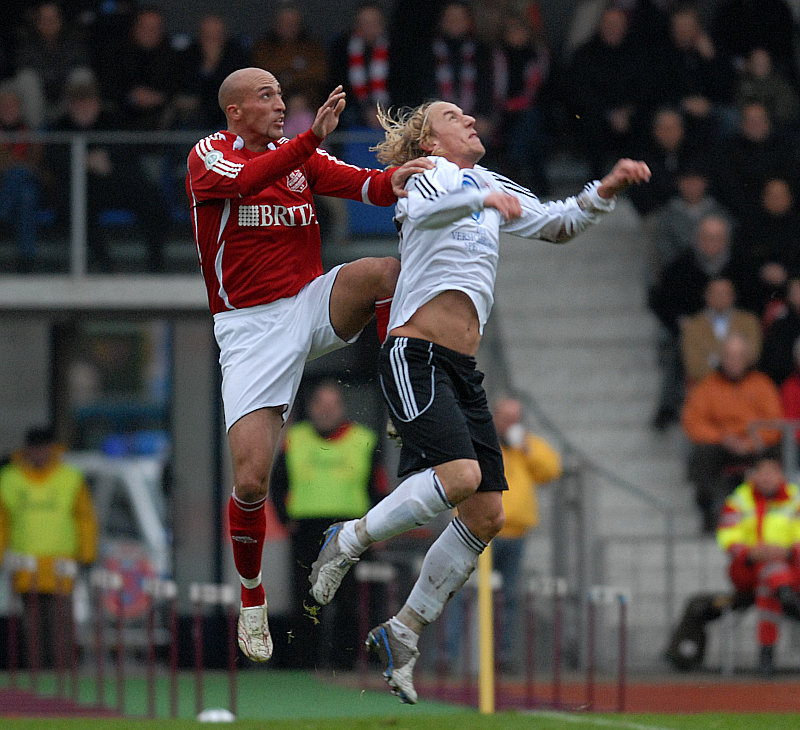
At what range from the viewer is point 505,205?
21.9 feet

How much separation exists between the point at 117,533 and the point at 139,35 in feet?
16.8

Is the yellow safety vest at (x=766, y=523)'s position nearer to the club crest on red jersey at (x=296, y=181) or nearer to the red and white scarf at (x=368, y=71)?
the red and white scarf at (x=368, y=71)

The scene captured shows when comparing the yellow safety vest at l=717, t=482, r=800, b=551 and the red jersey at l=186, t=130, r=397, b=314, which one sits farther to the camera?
the yellow safety vest at l=717, t=482, r=800, b=551

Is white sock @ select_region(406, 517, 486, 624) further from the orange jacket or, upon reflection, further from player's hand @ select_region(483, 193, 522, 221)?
the orange jacket

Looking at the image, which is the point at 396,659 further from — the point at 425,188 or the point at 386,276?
the point at 425,188

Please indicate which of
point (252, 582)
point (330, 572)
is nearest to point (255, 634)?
point (252, 582)

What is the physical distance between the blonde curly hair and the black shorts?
87cm

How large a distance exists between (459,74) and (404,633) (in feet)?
22.7

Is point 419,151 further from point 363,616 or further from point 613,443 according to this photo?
point 613,443

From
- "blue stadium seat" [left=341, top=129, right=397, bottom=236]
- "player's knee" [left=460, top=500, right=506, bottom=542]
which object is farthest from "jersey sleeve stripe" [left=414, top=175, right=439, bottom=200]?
"blue stadium seat" [left=341, top=129, right=397, bottom=236]

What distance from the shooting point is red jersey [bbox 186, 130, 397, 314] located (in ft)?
24.0

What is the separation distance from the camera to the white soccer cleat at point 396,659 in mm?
7125

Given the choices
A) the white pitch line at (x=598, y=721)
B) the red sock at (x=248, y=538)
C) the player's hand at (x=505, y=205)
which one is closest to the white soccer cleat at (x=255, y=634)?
the red sock at (x=248, y=538)

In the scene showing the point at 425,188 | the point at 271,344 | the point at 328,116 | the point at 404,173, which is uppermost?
the point at 328,116
